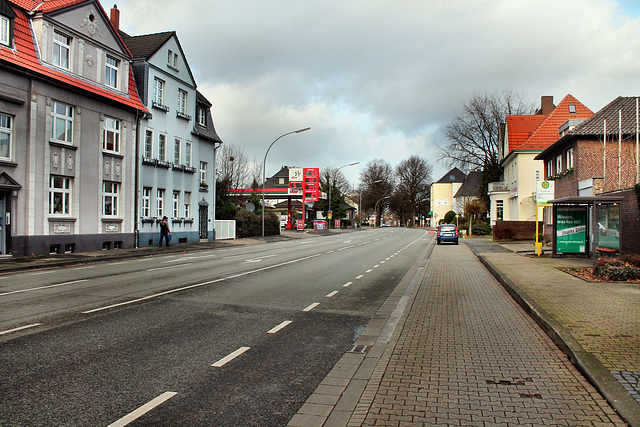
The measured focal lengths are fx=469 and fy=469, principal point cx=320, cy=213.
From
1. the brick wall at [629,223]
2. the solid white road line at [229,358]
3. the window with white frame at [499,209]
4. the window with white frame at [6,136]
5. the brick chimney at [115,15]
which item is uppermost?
the brick chimney at [115,15]

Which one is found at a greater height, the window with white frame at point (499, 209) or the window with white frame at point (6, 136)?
the window with white frame at point (6, 136)

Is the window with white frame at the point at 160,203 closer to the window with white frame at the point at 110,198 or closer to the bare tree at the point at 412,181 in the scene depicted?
the window with white frame at the point at 110,198

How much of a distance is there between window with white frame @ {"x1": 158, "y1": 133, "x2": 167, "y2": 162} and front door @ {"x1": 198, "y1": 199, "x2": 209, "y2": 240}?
5.07m

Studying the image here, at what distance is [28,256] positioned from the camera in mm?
18266

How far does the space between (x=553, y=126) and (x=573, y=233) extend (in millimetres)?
25675

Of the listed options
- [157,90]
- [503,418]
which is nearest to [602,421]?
[503,418]

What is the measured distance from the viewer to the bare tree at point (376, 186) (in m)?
99.6

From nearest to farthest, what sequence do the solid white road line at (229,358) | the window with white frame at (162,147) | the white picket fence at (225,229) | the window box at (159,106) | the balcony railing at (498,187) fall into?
the solid white road line at (229,358)
the window box at (159,106)
the window with white frame at (162,147)
the white picket fence at (225,229)
the balcony railing at (498,187)

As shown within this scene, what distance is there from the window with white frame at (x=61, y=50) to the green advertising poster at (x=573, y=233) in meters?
22.4

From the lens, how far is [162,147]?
92.3ft

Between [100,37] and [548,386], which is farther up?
[100,37]

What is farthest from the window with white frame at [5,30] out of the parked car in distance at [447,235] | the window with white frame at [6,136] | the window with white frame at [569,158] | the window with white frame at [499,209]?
the window with white frame at [499,209]

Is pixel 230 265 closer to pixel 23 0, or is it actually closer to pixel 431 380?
pixel 431 380

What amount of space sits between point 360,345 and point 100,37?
22.7 meters
